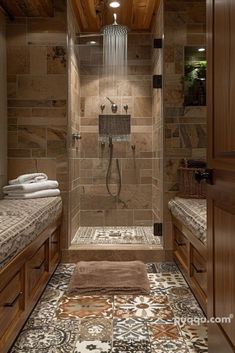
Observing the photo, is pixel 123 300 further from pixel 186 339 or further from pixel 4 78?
pixel 4 78

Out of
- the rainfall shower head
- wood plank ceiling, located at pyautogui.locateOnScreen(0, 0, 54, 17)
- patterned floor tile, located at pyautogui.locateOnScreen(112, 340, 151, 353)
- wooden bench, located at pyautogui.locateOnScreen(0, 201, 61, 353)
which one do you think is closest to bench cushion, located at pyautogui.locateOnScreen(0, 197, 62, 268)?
wooden bench, located at pyautogui.locateOnScreen(0, 201, 61, 353)

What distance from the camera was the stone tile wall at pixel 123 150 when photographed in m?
4.62

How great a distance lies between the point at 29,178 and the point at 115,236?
1280 mm

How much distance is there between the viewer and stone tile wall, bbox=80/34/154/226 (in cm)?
462

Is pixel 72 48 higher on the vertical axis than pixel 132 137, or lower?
higher

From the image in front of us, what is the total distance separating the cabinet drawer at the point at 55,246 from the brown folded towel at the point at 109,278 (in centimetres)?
23

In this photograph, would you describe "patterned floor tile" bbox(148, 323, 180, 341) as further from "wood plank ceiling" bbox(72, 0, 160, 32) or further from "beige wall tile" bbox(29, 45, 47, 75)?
"wood plank ceiling" bbox(72, 0, 160, 32)

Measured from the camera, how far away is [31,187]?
3.24 m

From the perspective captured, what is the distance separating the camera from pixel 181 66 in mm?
3510

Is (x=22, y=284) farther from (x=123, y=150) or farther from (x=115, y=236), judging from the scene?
(x=123, y=150)

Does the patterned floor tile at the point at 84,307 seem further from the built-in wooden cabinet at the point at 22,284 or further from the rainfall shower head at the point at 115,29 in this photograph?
the rainfall shower head at the point at 115,29

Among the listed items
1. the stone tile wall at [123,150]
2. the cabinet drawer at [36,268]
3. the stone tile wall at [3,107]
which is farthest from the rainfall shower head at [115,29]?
the cabinet drawer at [36,268]

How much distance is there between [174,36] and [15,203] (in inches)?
86.7

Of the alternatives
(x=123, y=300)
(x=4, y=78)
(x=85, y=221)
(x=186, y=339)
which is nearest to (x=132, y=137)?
(x=85, y=221)
